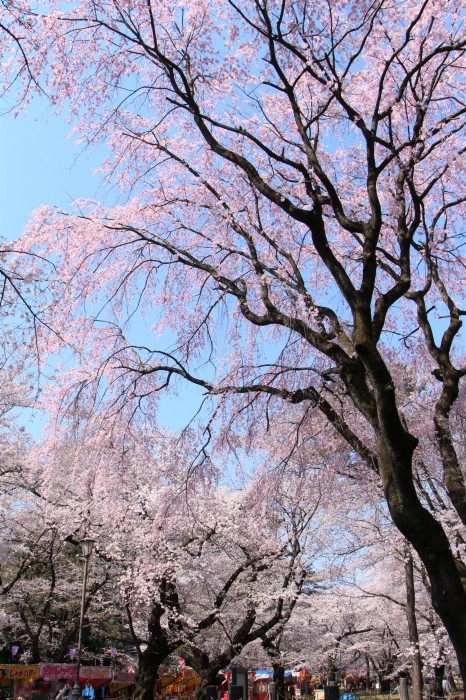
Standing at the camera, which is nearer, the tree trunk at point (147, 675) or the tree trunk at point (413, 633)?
the tree trunk at point (413, 633)

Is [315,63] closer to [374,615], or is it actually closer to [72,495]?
[72,495]

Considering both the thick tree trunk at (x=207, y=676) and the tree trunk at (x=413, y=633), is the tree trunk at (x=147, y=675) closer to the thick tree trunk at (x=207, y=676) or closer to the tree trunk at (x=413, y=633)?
the thick tree trunk at (x=207, y=676)

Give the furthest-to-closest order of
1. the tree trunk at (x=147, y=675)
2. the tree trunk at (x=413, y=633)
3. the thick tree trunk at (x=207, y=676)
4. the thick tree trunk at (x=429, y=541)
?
the thick tree trunk at (x=207, y=676)
the tree trunk at (x=147, y=675)
the tree trunk at (x=413, y=633)
the thick tree trunk at (x=429, y=541)

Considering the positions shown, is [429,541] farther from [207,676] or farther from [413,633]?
[207,676]

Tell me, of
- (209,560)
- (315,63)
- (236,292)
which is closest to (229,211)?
(236,292)

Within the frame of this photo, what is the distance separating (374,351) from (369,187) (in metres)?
1.82

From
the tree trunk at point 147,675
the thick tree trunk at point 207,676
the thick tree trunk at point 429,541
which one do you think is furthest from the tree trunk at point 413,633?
the thick tree trunk at point 429,541

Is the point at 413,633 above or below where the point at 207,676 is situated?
above

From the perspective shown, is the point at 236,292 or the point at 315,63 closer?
the point at 315,63

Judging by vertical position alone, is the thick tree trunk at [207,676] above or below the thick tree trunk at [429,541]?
below

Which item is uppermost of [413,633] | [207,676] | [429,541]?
[429,541]

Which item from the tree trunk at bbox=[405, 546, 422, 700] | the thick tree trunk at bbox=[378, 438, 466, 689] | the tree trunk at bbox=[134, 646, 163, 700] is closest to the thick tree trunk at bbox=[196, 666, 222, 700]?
the tree trunk at bbox=[134, 646, 163, 700]

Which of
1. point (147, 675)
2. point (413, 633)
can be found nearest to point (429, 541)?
point (413, 633)

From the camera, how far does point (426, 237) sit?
838cm
